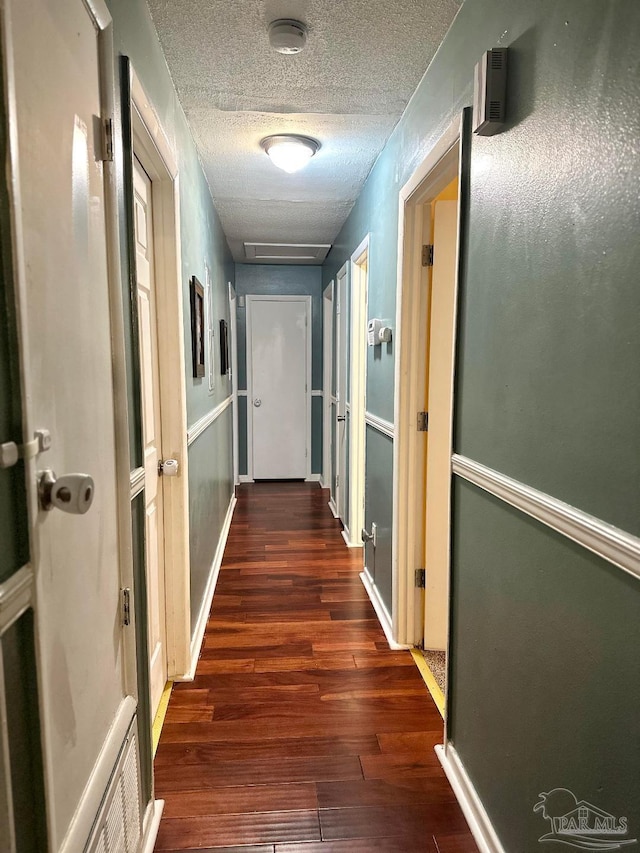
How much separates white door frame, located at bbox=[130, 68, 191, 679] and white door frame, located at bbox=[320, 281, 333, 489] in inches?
120

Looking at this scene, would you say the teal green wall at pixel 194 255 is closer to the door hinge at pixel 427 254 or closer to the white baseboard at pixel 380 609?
the white baseboard at pixel 380 609

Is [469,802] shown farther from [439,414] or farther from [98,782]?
[439,414]

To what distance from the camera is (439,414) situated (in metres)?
2.37

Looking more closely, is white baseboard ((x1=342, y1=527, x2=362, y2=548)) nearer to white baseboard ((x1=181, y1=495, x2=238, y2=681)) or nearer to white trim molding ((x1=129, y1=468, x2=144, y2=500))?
white baseboard ((x1=181, y1=495, x2=238, y2=681))

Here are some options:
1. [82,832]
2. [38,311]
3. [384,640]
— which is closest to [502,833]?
[82,832]

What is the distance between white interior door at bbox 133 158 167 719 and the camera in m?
1.82

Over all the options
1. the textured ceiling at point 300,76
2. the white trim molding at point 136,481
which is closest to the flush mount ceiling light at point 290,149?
the textured ceiling at point 300,76

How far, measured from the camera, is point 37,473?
79cm

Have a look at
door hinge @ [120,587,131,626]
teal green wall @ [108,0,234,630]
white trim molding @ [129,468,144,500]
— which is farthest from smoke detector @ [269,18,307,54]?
door hinge @ [120,587,131,626]

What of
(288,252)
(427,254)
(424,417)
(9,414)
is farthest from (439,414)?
(288,252)

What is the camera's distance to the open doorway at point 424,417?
2.27 m

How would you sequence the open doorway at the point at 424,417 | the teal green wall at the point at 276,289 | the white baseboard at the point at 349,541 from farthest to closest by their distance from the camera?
the teal green wall at the point at 276,289 < the white baseboard at the point at 349,541 < the open doorway at the point at 424,417

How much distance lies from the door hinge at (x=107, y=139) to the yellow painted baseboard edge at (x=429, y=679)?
2086 mm

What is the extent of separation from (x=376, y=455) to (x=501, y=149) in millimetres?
1841
